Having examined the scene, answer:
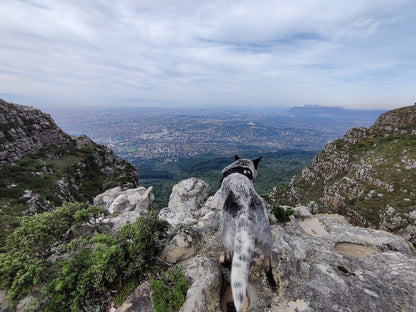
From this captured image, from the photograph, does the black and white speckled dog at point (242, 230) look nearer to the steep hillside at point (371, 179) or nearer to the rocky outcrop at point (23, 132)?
the steep hillside at point (371, 179)

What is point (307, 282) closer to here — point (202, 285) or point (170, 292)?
point (202, 285)

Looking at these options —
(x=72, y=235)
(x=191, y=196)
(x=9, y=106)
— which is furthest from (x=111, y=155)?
(x=72, y=235)

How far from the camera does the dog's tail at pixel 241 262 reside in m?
3.40

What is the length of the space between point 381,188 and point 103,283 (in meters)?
52.4

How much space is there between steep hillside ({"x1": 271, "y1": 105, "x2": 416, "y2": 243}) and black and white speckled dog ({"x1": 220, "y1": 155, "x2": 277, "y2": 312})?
135ft

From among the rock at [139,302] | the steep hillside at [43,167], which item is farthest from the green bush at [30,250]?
the steep hillside at [43,167]

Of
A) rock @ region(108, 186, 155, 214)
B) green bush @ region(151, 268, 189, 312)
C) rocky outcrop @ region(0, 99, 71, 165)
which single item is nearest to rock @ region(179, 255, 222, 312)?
green bush @ region(151, 268, 189, 312)

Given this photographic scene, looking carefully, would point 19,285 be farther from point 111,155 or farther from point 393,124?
point 393,124

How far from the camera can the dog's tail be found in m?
3.40

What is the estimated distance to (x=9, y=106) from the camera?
49875mm

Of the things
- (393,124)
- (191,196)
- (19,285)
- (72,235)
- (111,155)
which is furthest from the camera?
(111,155)

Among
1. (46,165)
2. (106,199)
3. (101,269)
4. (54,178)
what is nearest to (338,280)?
(101,269)

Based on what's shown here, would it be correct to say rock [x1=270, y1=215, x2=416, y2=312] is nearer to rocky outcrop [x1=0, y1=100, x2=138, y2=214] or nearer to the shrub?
the shrub

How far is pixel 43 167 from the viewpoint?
144 feet
